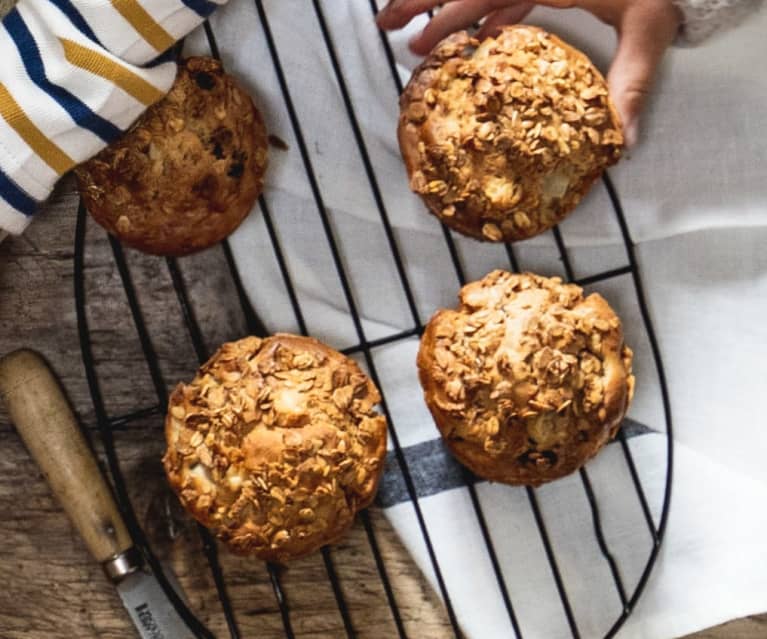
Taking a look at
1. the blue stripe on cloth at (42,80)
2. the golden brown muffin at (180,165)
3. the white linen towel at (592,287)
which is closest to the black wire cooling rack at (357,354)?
the white linen towel at (592,287)

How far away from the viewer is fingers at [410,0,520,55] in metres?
1.76

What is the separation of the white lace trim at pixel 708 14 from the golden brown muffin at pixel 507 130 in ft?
0.56

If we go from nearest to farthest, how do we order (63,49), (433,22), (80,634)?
(63,49) < (433,22) < (80,634)

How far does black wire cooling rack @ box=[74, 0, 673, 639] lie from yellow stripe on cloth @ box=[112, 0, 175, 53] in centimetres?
21

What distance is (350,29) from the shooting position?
5.88 feet

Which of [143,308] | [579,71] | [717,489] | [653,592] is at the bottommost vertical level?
[653,592]

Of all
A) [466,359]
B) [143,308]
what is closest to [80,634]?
[143,308]

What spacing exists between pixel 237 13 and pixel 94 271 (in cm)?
49

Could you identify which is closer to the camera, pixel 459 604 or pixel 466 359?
pixel 466 359

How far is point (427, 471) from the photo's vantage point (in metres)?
1.85

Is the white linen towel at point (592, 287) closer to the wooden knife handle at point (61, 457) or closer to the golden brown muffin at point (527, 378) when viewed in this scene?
the golden brown muffin at point (527, 378)

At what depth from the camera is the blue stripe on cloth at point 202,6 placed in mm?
1618

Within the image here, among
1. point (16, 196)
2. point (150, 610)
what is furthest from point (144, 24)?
point (150, 610)

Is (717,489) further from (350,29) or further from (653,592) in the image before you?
(350,29)
